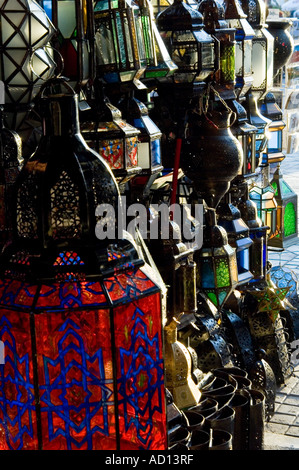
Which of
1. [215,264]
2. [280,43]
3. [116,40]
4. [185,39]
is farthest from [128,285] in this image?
[280,43]

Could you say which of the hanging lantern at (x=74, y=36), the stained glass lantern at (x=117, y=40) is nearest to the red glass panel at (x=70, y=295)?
the hanging lantern at (x=74, y=36)

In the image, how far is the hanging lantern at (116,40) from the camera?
7.09 feet

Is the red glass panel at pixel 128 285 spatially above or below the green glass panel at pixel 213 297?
above

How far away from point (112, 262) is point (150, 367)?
17 centimetres

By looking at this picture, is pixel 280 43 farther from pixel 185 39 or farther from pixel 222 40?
pixel 185 39

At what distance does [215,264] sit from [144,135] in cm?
90

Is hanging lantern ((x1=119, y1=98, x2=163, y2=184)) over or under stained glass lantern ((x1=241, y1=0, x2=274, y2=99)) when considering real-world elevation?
under

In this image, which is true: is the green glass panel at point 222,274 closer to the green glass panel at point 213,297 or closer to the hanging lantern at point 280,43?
the green glass panel at point 213,297

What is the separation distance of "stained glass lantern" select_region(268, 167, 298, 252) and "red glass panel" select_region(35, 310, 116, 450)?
5.12 metres

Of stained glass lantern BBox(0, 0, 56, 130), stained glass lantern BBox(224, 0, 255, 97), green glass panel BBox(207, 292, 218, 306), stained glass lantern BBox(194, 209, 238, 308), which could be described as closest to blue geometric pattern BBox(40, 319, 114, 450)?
stained glass lantern BBox(0, 0, 56, 130)

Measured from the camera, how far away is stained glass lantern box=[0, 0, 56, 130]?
1.75 meters

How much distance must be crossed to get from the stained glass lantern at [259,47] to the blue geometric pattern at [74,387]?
2.61 meters

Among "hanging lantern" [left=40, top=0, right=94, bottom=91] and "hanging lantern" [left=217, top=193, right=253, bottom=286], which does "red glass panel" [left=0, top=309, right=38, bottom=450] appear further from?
"hanging lantern" [left=217, top=193, right=253, bottom=286]
